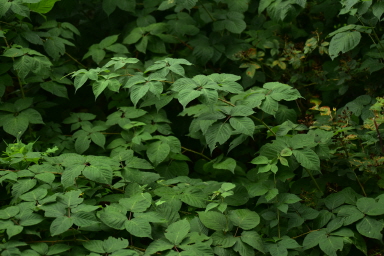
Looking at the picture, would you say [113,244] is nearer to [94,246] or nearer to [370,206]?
[94,246]

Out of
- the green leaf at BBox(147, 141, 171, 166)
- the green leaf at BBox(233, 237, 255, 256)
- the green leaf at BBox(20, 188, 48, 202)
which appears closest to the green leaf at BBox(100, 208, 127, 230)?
the green leaf at BBox(20, 188, 48, 202)

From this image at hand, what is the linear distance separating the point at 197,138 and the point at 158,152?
322mm

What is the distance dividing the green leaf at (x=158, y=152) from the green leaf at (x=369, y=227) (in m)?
1.14

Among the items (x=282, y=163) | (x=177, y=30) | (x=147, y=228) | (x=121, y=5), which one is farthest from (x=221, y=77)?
(x=121, y=5)

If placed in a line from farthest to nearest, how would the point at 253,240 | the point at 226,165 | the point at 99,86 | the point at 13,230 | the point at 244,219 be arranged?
1. the point at 226,165
2. the point at 99,86
3. the point at 244,219
4. the point at 253,240
5. the point at 13,230

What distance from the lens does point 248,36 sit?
402 cm

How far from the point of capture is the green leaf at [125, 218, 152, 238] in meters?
2.13

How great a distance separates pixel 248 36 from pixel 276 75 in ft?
1.78

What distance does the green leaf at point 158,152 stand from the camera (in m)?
2.84

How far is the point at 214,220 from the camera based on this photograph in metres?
2.33

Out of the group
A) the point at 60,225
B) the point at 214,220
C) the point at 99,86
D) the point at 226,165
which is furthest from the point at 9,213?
the point at 226,165

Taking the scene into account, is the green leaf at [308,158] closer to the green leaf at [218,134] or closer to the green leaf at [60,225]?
the green leaf at [218,134]

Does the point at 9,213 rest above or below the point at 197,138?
above

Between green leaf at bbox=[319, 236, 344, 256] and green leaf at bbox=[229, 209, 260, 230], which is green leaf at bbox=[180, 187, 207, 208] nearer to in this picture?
green leaf at bbox=[229, 209, 260, 230]
